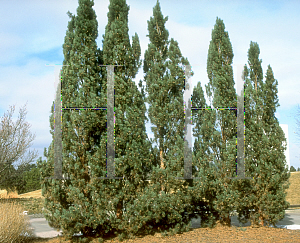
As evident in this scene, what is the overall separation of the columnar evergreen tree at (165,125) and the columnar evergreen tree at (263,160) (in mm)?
2157

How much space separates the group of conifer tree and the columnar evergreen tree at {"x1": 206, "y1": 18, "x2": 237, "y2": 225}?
32mm

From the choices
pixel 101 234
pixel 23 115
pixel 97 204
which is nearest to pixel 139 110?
pixel 97 204

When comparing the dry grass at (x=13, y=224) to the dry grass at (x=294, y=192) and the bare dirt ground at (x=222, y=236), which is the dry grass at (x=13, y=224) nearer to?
the bare dirt ground at (x=222, y=236)

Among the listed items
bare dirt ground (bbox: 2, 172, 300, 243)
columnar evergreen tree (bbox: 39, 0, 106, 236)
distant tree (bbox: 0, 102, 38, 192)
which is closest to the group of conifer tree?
columnar evergreen tree (bbox: 39, 0, 106, 236)

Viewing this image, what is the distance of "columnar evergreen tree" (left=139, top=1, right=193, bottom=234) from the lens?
6.59m

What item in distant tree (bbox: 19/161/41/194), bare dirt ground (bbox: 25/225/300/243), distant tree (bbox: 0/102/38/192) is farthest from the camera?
distant tree (bbox: 19/161/41/194)

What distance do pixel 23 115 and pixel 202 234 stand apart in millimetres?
13564

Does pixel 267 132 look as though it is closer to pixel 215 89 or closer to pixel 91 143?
pixel 215 89

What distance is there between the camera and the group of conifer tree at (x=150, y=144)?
634 cm

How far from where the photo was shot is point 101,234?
6527 mm

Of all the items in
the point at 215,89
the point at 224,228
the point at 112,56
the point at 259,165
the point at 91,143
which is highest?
the point at 112,56

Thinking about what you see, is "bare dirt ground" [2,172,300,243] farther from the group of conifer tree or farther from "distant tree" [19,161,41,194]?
"distant tree" [19,161,41,194]

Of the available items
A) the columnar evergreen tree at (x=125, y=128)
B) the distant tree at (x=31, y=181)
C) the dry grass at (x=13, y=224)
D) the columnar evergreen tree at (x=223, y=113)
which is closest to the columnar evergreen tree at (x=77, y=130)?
the columnar evergreen tree at (x=125, y=128)

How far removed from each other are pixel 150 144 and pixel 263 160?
11.8ft
